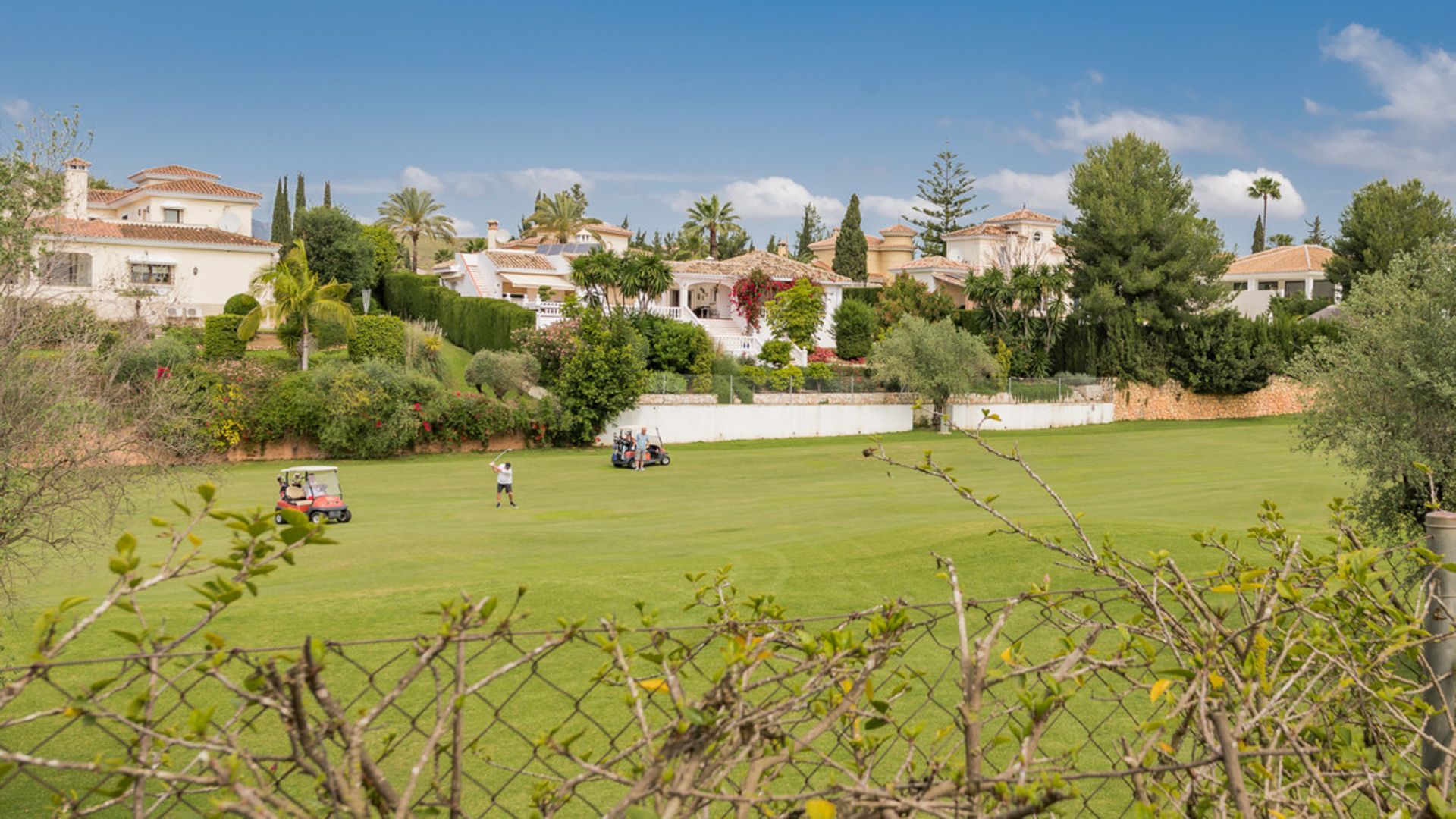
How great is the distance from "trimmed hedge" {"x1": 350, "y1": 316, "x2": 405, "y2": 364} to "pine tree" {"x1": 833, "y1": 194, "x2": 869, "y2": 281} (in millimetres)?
39535

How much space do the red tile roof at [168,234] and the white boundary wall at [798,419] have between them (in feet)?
80.5

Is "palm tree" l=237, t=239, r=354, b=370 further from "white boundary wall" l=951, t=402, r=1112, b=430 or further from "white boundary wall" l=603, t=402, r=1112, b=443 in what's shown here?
"white boundary wall" l=951, t=402, r=1112, b=430

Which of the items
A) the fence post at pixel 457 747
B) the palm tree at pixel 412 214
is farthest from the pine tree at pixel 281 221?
the fence post at pixel 457 747

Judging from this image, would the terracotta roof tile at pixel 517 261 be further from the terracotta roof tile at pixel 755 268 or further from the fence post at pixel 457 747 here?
the fence post at pixel 457 747

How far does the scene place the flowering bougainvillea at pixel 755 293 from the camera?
5800 cm

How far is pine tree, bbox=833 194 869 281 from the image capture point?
255 ft

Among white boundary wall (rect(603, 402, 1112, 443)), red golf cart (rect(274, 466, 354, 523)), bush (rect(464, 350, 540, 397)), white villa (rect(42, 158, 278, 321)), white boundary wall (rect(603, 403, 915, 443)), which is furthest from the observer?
white villa (rect(42, 158, 278, 321))

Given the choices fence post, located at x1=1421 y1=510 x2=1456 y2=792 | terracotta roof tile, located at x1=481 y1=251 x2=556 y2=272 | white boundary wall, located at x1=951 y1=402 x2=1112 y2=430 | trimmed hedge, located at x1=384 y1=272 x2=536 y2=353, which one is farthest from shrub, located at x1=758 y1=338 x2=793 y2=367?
fence post, located at x1=1421 y1=510 x2=1456 y2=792

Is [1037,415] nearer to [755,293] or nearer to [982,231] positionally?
[755,293]

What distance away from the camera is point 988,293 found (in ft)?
187

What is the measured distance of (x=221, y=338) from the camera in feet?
143

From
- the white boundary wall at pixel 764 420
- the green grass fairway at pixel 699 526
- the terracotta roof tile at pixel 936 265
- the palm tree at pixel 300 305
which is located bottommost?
the green grass fairway at pixel 699 526

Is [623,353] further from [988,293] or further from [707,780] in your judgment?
[707,780]

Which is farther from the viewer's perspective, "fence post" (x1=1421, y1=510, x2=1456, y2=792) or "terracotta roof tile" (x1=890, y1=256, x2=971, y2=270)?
"terracotta roof tile" (x1=890, y1=256, x2=971, y2=270)
